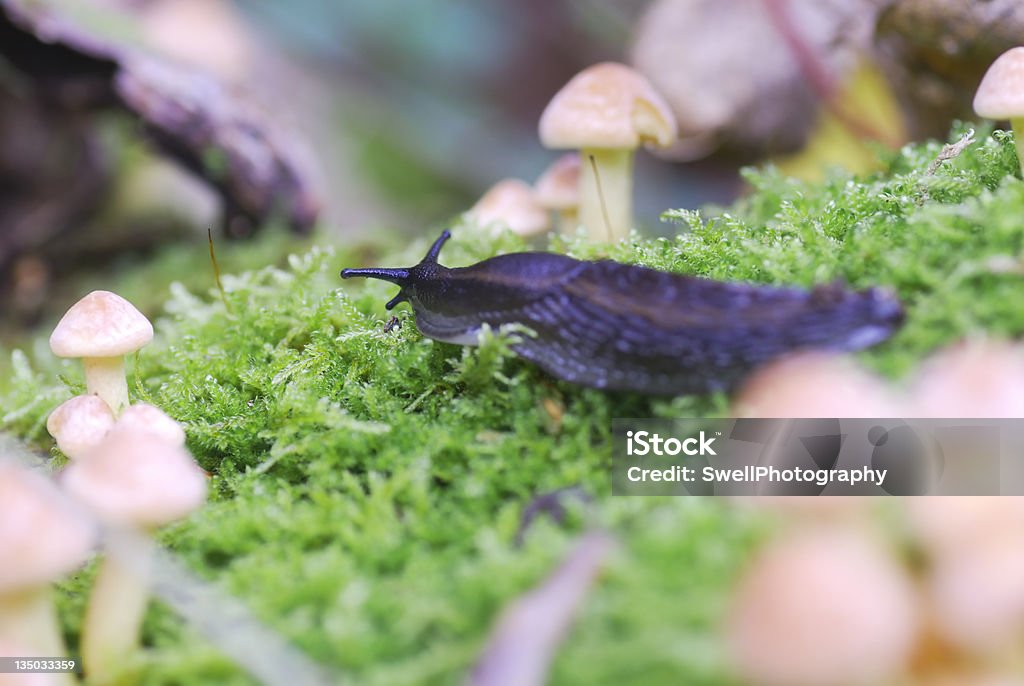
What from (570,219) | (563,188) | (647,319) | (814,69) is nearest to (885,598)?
(647,319)

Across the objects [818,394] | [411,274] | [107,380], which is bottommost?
[818,394]

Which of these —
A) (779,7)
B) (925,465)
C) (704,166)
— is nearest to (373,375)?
(925,465)

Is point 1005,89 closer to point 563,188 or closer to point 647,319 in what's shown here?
point 647,319

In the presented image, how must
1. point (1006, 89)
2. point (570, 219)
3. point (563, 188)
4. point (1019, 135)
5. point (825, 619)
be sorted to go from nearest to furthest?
1. point (825, 619)
2. point (1006, 89)
3. point (1019, 135)
4. point (563, 188)
5. point (570, 219)

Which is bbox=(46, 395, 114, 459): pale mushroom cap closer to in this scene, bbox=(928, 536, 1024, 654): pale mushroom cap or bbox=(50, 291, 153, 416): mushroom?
bbox=(50, 291, 153, 416): mushroom

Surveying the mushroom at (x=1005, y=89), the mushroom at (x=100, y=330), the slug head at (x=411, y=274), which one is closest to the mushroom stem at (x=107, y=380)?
the mushroom at (x=100, y=330)

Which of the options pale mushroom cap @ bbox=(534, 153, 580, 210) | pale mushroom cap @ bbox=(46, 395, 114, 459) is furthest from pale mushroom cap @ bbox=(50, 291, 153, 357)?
pale mushroom cap @ bbox=(534, 153, 580, 210)
